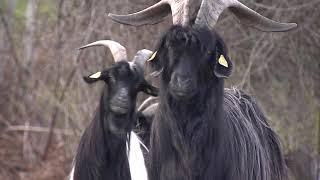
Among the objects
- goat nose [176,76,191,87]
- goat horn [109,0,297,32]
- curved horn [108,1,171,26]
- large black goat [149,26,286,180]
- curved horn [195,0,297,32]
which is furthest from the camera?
curved horn [108,1,171,26]

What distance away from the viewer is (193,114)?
631 centimetres

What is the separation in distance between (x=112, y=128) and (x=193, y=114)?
1.14 metres

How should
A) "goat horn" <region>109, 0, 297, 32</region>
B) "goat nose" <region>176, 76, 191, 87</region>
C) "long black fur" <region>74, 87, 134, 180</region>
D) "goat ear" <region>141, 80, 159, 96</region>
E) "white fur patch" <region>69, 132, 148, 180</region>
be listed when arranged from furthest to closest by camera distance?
"white fur patch" <region>69, 132, 148, 180</region> → "goat ear" <region>141, 80, 159, 96</region> → "long black fur" <region>74, 87, 134, 180</region> → "goat horn" <region>109, 0, 297, 32</region> → "goat nose" <region>176, 76, 191, 87</region>

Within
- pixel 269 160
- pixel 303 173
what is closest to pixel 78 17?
pixel 303 173

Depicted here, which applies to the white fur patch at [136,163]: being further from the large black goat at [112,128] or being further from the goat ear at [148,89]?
the goat ear at [148,89]

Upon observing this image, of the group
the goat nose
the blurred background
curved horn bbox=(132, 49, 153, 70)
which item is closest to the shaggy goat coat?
curved horn bbox=(132, 49, 153, 70)

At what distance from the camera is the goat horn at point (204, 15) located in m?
6.66

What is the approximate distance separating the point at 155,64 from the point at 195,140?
2.34 feet

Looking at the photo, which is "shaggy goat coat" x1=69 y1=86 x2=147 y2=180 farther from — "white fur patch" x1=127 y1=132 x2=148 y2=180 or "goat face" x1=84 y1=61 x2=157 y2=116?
"white fur patch" x1=127 y1=132 x2=148 y2=180

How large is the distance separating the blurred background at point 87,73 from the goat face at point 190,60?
451 cm

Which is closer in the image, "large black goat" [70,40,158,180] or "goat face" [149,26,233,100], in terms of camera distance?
"goat face" [149,26,233,100]

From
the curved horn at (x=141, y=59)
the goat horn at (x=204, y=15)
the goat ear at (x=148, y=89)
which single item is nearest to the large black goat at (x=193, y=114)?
the goat horn at (x=204, y=15)

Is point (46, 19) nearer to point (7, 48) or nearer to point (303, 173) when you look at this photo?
point (7, 48)

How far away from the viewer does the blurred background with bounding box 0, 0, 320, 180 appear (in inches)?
452
